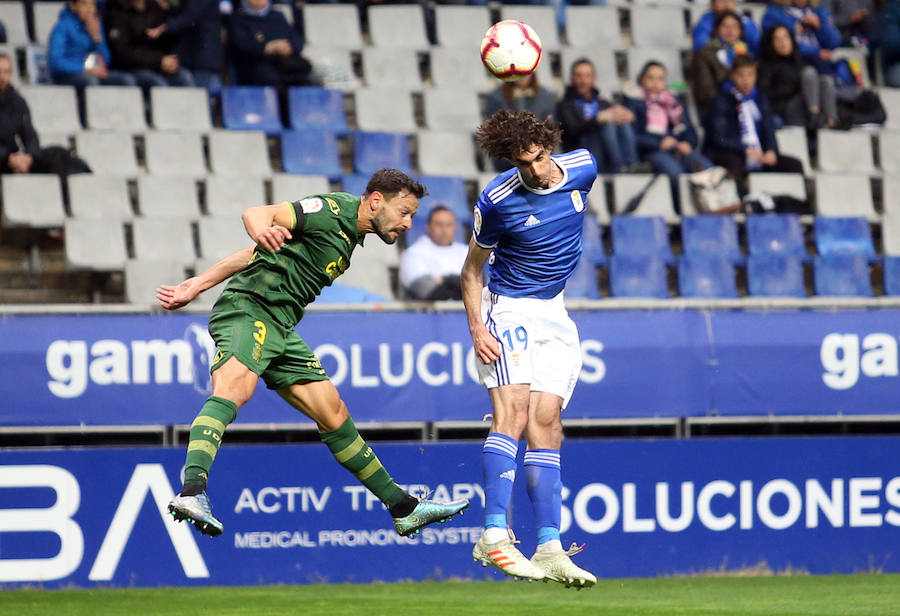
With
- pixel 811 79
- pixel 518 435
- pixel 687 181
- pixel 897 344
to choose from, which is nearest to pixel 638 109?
pixel 687 181

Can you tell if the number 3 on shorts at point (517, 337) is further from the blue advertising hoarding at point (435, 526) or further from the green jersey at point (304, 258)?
the blue advertising hoarding at point (435, 526)

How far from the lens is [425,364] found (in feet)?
32.7

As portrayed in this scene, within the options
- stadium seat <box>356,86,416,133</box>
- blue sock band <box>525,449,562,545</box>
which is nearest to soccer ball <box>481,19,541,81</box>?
blue sock band <box>525,449,562,545</box>

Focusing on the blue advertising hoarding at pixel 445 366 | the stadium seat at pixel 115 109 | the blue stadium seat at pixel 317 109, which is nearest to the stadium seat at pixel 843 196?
the blue advertising hoarding at pixel 445 366

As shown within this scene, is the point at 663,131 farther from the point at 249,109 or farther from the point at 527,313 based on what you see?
the point at 527,313

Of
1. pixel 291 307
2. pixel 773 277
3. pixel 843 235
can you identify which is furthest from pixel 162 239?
pixel 843 235

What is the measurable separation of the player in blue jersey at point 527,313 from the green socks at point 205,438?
132cm

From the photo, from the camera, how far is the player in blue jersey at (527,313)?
6.99 metres

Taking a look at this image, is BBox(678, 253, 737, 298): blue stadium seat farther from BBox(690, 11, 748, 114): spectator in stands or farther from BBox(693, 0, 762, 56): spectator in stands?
BBox(693, 0, 762, 56): spectator in stands

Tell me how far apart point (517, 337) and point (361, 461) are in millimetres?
1144

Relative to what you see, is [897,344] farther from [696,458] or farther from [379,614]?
[379,614]

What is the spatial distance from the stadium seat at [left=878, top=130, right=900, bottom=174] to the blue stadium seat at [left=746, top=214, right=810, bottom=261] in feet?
6.71

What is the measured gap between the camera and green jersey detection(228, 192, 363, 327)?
7.26m

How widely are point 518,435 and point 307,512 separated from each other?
10.5 feet
